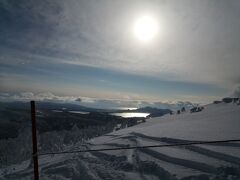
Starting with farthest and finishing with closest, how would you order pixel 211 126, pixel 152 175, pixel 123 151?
pixel 211 126, pixel 123 151, pixel 152 175

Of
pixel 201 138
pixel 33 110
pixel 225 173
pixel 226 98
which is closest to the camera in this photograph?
pixel 33 110

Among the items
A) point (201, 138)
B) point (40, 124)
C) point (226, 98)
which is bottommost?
point (40, 124)

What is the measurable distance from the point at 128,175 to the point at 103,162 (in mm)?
4439

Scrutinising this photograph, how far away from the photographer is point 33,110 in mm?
8977

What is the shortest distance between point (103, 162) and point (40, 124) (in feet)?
342

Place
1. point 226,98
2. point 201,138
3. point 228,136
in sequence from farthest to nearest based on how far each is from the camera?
1. point 226,98
2. point 201,138
3. point 228,136

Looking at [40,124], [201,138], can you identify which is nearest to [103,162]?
[201,138]

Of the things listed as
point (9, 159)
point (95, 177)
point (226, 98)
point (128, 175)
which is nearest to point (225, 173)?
point (128, 175)

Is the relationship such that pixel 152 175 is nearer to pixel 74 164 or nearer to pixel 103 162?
pixel 103 162

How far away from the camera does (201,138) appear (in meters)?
22.2

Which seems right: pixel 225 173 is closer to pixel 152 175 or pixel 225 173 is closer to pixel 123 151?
pixel 152 175

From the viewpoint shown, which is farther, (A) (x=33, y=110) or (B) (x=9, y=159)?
(B) (x=9, y=159)

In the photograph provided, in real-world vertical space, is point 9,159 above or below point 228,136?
below

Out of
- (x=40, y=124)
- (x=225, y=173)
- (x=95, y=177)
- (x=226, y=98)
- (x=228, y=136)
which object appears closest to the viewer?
(x=225, y=173)
